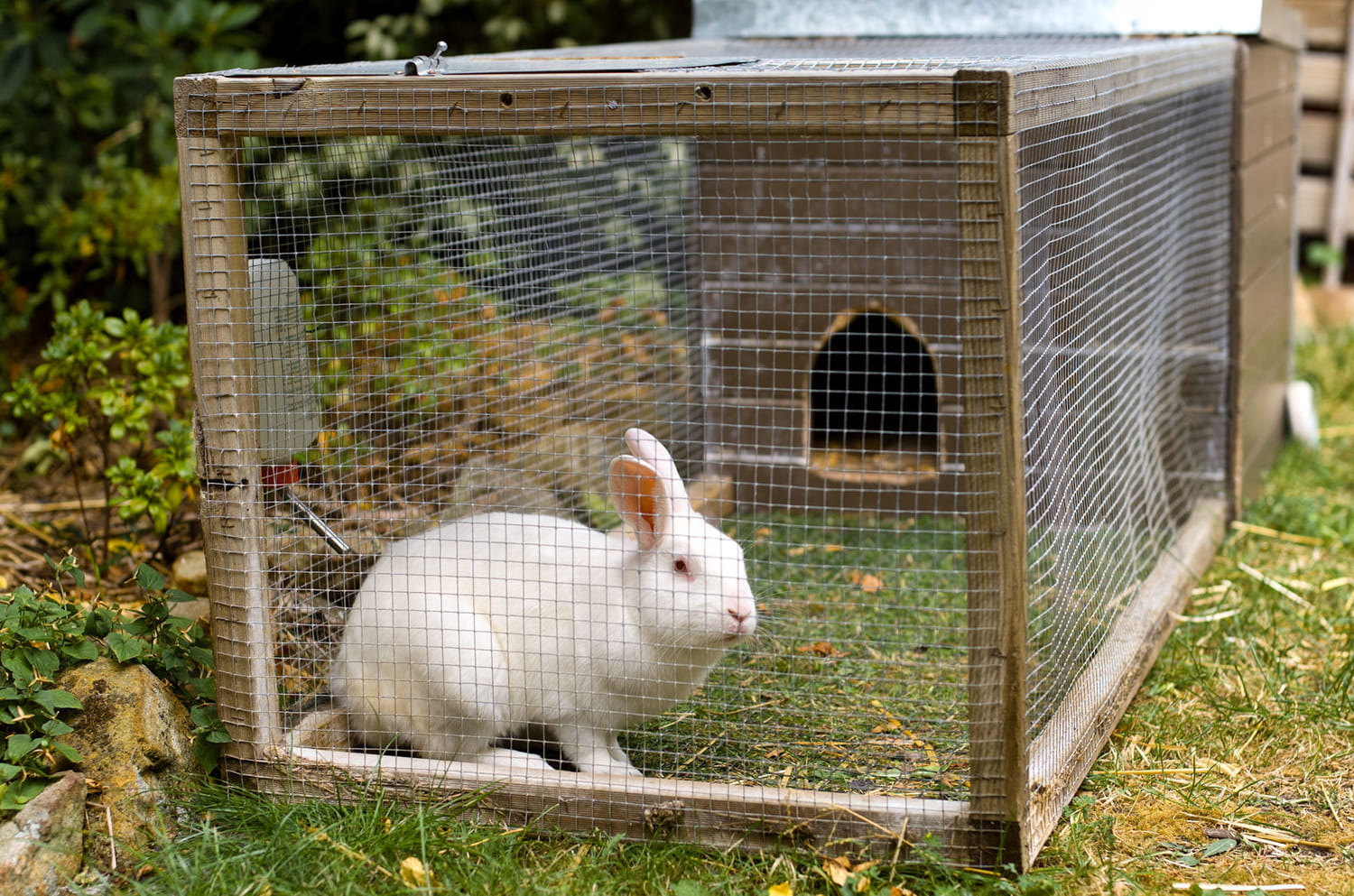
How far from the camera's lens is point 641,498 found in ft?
9.35

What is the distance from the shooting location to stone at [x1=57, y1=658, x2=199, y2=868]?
2547 millimetres

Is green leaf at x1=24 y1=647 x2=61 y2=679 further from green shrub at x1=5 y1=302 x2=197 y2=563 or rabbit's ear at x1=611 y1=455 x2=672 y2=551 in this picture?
rabbit's ear at x1=611 y1=455 x2=672 y2=551

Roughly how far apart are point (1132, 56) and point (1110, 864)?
74.4 inches

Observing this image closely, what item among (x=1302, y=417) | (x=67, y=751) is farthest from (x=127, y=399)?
(x=1302, y=417)

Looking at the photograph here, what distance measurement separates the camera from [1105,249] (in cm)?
324

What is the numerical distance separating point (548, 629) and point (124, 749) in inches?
36.2

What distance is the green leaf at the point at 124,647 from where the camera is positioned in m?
2.69

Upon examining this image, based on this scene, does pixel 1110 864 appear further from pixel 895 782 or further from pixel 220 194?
pixel 220 194

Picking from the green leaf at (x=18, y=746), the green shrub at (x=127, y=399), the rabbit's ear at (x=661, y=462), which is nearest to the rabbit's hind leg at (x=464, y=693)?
the rabbit's ear at (x=661, y=462)

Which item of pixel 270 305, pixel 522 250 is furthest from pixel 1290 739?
pixel 522 250

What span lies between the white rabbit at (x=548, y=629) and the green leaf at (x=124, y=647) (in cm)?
44

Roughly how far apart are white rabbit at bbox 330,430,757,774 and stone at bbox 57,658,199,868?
400 mm

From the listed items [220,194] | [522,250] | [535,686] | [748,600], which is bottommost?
[535,686]

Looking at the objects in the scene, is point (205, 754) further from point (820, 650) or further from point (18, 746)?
point (820, 650)
